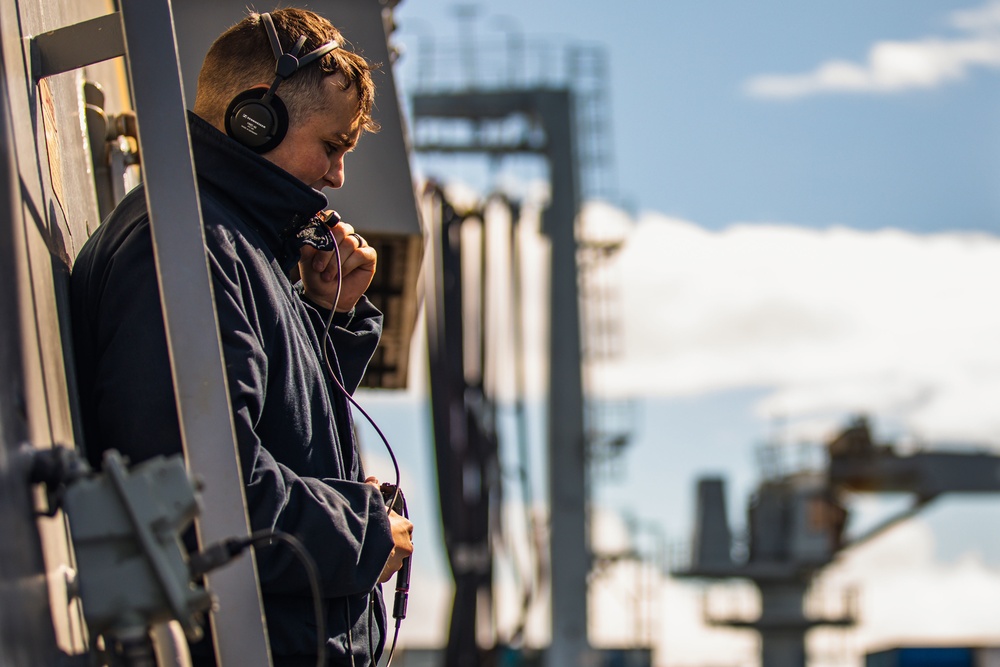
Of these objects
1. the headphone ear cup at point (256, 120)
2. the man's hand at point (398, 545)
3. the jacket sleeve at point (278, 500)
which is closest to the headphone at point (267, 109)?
the headphone ear cup at point (256, 120)

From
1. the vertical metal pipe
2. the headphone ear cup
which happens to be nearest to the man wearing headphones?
the headphone ear cup

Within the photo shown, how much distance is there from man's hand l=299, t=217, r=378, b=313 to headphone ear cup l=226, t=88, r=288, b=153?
0.27 meters

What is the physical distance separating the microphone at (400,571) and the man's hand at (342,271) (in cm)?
30

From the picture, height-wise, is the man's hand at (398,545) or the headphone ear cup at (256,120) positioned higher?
the headphone ear cup at (256,120)

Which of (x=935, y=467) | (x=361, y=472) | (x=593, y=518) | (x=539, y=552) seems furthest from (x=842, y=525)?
(x=361, y=472)

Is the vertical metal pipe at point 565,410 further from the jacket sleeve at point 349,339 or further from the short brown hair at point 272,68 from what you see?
the short brown hair at point 272,68

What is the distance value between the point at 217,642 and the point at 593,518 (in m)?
12.2

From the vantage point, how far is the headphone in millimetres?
1740

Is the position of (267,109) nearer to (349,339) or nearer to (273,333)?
(273,333)

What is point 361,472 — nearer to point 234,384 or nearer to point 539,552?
point 234,384

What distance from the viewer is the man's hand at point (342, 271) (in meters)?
2.02

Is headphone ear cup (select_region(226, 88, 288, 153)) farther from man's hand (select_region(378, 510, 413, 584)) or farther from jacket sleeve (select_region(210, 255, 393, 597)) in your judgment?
man's hand (select_region(378, 510, 413, 584))

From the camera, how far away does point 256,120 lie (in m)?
1.74

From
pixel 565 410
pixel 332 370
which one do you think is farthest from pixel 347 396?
pixel 565 410
